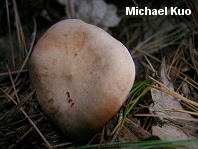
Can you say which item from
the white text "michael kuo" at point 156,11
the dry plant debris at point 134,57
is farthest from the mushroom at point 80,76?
the white text "michael kuo" at point 156,11

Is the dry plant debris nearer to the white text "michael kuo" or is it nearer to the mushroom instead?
the white text "michael kuo"

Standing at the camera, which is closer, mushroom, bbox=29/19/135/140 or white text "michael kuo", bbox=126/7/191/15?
mushroom, bbox=29/19/135/140

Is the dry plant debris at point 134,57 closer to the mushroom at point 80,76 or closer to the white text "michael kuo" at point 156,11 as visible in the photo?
the white text "michael kuo" at point 156,11

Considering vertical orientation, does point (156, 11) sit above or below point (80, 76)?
above

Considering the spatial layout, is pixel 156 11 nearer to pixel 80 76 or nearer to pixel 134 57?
pixel 134 57

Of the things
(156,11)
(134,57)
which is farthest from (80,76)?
(156,11)

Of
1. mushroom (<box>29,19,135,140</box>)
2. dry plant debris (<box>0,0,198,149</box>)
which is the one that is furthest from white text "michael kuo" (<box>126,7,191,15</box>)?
mushroom (<box>29,19,135,140</box>)

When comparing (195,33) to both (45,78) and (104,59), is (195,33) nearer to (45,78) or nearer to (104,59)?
(104,59)

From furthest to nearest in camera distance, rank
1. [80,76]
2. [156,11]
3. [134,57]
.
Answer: [156,11] < [134,57] < [80,76]
